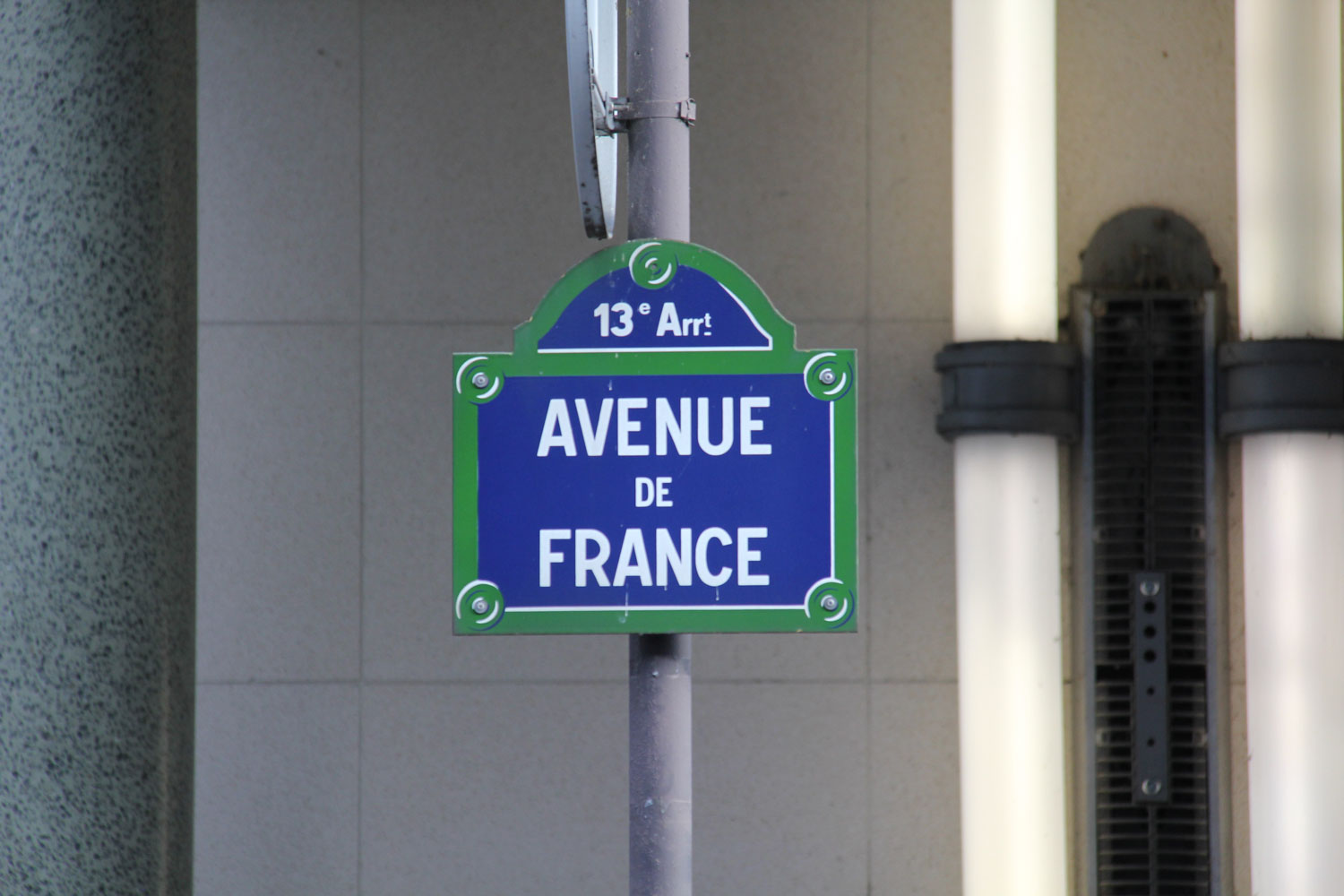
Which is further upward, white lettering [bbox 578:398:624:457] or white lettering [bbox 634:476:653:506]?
white lettering [bbox 578:398:624:457]

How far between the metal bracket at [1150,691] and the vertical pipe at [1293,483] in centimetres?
52

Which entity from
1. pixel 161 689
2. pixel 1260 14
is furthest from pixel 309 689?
pixel 1260 14

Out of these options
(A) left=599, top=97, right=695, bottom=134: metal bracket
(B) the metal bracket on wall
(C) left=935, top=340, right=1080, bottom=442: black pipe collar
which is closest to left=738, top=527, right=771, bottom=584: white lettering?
(A) left=599, top=97, right=695, bottom=134: metal bracket

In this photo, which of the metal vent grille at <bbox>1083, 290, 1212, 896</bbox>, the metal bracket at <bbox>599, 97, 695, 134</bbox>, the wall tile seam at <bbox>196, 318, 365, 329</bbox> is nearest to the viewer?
the metal bracket at <bbox>599, 97, 695, 134</bbox>

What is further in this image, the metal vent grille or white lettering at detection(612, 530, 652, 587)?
the metal vent grille

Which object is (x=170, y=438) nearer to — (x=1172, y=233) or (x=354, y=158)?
(x=354, y=158)

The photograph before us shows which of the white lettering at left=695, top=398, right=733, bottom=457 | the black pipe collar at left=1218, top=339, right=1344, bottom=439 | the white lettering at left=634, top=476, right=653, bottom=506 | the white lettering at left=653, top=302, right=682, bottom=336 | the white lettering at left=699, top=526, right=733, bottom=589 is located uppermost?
the black pipe collar at left=1218, top=339, right=1344, bottom=439

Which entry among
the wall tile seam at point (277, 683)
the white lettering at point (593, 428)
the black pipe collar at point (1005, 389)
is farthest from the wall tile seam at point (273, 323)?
the white lettering at point (593, 428)

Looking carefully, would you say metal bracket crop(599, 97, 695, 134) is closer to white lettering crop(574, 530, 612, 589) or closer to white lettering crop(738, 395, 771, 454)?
white lettering crop(738, 395, 771, 454)

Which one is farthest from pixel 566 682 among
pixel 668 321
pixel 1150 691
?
pixel 668 321

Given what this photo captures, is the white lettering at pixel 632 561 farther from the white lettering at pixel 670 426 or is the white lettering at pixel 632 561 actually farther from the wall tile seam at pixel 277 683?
the wall tile seam at pixel 277 683

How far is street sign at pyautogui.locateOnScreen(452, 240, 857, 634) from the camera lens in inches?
88.6

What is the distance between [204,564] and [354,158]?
1.58 meters

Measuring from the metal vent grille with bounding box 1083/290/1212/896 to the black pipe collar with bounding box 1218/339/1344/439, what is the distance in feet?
1.25
